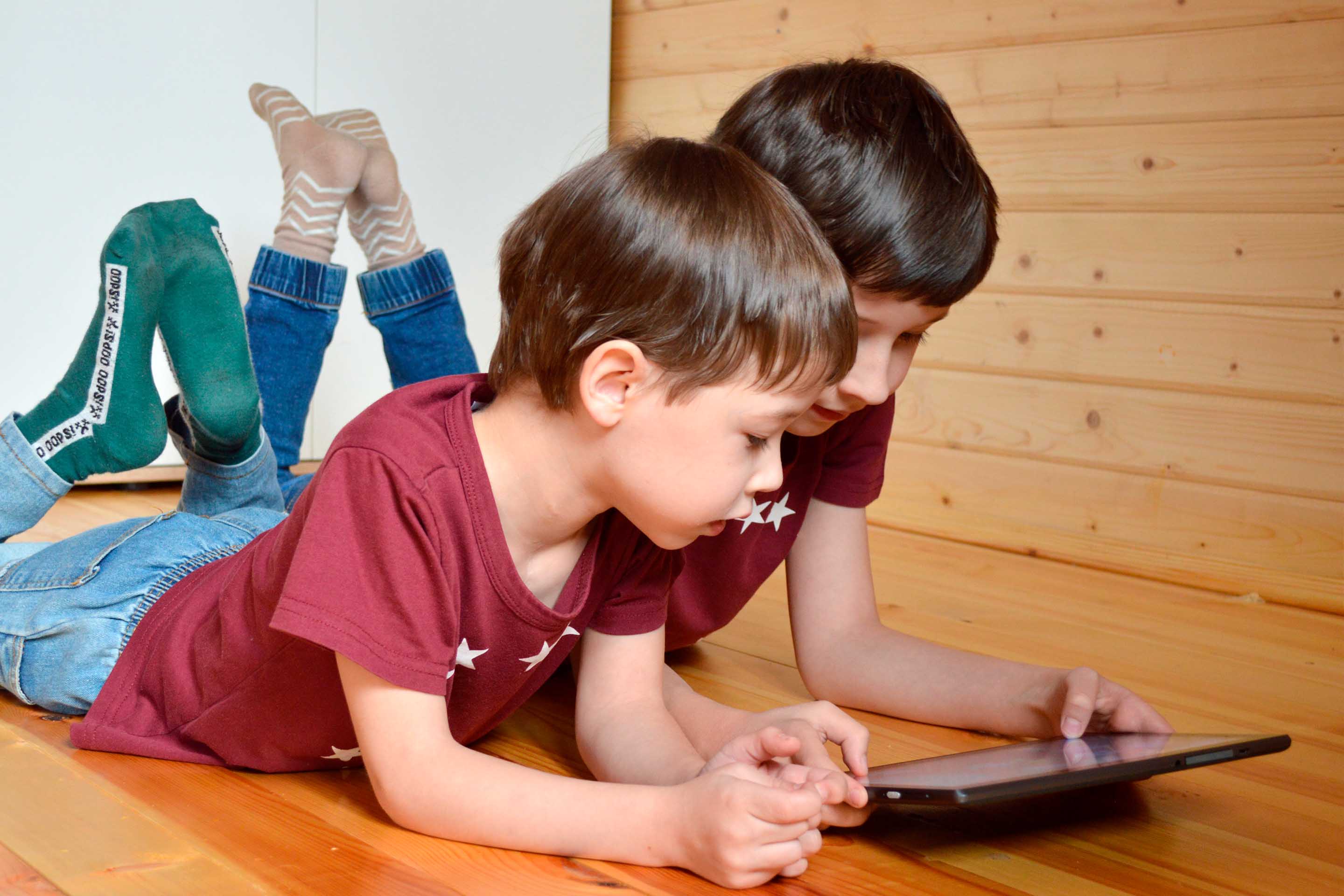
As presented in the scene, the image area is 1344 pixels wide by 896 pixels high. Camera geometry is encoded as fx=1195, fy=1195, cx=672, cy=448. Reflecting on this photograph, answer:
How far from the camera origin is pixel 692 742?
34.2 inches

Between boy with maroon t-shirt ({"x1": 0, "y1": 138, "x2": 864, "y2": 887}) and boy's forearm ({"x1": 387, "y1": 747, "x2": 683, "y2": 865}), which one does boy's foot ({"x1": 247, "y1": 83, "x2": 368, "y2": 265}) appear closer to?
boy with maroon t-shirt ({"x1": 0, "y1": 138, "x2": 864, "y2": 887})

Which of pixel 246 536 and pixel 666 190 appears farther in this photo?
pixel 246 536

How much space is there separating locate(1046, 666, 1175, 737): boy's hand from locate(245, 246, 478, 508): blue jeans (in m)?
0.76

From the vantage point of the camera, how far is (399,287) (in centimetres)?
137

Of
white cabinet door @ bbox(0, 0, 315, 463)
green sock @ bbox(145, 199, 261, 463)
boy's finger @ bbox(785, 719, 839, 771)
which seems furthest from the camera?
white cabinet door @ bbox(0, 0, 315, 463)

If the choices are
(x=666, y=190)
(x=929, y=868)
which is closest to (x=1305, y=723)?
(x=929, y=868)

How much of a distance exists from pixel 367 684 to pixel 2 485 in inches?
21.4

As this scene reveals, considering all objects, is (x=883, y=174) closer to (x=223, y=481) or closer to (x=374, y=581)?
(x=374, y=581)

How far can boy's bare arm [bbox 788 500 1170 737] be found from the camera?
3.13ft

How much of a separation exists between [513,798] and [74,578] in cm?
46

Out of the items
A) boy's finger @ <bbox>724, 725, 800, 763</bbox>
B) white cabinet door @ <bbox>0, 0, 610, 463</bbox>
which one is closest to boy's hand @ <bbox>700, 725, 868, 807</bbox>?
boy's finger @ <bbox>724, 725, 800, 763</bbox>

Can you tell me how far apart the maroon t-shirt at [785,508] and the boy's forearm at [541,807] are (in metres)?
0.35

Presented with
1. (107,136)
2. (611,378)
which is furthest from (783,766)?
(107,136)

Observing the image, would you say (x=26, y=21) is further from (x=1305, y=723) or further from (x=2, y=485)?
(x=1305, y=723)
